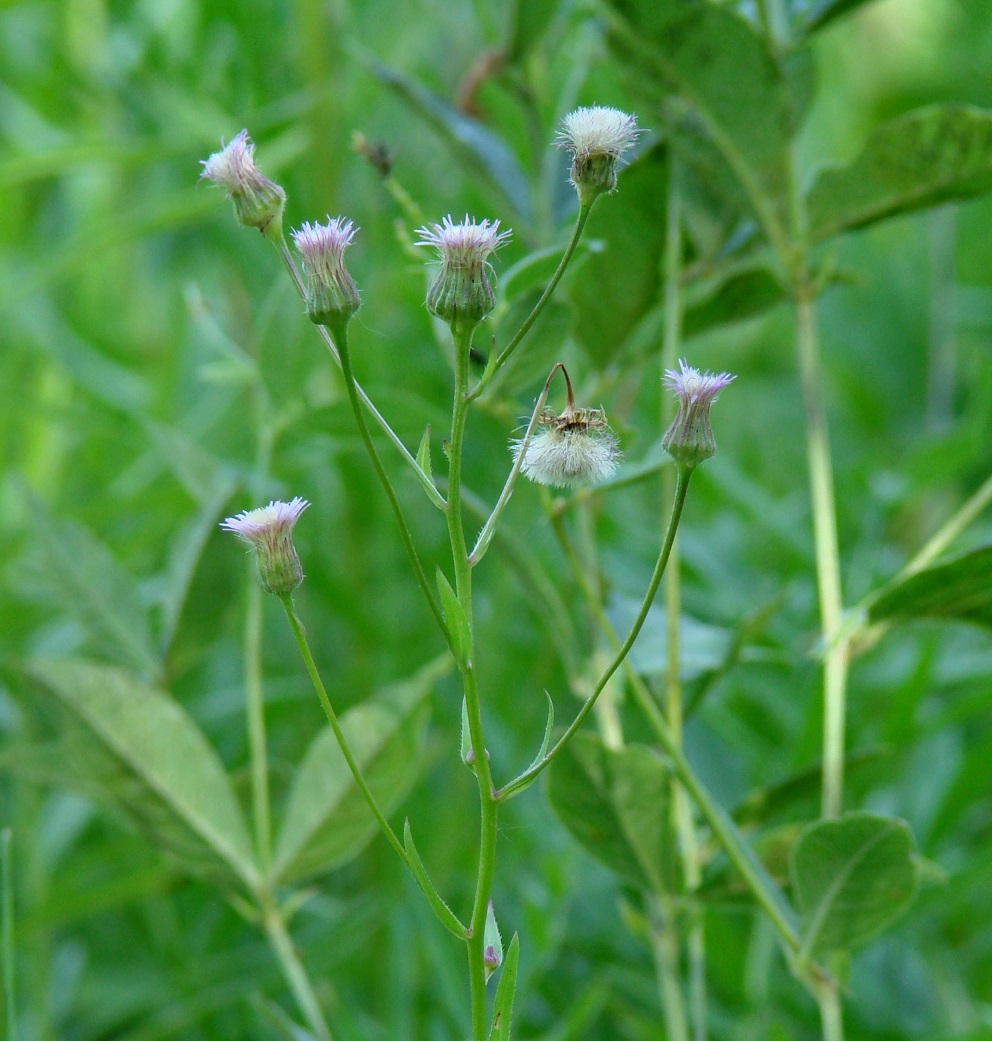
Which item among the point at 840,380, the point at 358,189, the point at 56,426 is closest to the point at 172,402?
the point at 56,426

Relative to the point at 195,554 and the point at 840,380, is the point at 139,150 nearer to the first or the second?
the point at 195,554

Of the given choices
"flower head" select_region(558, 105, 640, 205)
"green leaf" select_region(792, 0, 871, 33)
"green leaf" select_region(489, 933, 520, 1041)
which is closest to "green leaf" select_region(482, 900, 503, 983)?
"green leaf" select_region(489, 933, 520, 1041)

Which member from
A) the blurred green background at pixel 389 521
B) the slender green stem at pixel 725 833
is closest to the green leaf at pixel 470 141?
the blurred green background at pixel 389 521

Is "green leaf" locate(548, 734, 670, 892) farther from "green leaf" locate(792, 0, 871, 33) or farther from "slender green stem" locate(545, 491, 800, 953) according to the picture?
"green leaf" locate(792, 0, 871, 33)

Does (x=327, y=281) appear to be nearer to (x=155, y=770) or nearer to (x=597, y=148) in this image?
(x=597, y=148)

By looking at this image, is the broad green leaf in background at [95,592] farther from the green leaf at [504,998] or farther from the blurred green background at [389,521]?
the green leaf at [504,998]
